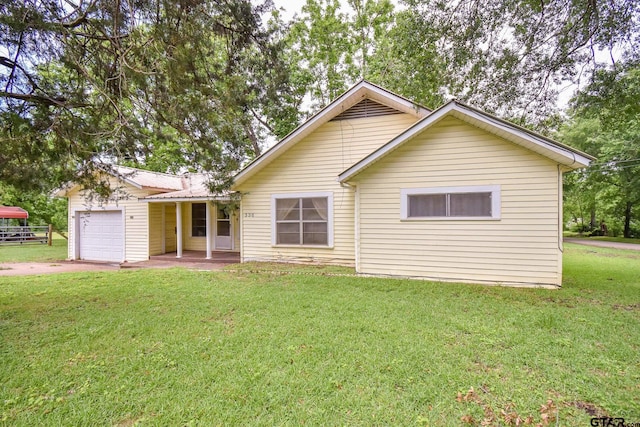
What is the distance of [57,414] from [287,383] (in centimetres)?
203

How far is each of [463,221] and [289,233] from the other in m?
5.57

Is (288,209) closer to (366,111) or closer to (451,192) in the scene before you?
(366,111)

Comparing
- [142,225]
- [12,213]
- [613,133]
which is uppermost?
[613,133]

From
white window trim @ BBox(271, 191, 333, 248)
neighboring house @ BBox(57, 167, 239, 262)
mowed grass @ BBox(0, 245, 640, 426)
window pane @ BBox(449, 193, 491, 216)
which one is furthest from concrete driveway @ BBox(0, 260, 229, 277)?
window pane @ BBox(449, 193, 491, 216)

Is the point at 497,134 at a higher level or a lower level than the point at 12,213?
higher

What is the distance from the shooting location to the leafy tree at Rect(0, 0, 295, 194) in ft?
16.6

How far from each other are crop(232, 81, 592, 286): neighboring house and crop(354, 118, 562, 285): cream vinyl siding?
22mm

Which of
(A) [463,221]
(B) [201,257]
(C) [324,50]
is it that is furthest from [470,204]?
(C) [324,50]

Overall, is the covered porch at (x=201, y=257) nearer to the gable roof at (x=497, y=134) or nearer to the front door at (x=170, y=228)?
the front door at (x=170, y=228)

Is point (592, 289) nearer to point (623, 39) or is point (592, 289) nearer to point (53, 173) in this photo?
point (623, 39)

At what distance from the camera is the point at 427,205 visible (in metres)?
7.83

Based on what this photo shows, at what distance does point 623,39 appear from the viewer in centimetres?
637

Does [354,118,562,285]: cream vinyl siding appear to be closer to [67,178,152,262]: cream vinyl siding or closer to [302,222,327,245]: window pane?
[302,222,327,245]: window pane

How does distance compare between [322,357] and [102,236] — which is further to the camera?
[102,236]
